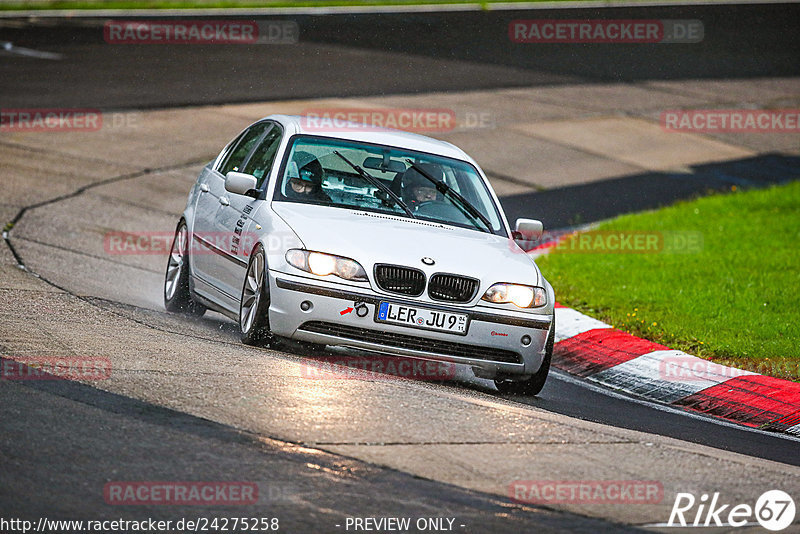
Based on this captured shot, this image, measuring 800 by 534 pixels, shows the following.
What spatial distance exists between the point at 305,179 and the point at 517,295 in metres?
1.78

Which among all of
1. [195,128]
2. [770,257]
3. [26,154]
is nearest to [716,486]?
[770,257]

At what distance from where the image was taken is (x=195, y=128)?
18.5m

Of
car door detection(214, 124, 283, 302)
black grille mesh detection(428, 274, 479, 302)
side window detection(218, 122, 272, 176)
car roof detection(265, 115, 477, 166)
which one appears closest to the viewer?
black grille mesh detection(428, 274, 479, 302)

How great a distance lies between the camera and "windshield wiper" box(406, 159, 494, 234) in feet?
28.8

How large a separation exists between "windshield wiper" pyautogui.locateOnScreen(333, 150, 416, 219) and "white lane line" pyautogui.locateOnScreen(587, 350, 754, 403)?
1.99 meters

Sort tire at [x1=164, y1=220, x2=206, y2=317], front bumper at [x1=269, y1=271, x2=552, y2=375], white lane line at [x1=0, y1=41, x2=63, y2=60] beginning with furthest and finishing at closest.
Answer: white lane line at [x1=0, y1=41, x2=63, y2=60] → tire at [x1=164, y1=220, x2=206, y2=317] → front bumper at [x1=269, y1=271, x2=552, y2=375]

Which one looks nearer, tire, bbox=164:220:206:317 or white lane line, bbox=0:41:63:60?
tire, bbox=164:220:206:317

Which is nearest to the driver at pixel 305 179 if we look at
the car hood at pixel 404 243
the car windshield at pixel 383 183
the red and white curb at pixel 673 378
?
the car windshield at pixel 383 183

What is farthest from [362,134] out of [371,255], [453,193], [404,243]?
[371,255]

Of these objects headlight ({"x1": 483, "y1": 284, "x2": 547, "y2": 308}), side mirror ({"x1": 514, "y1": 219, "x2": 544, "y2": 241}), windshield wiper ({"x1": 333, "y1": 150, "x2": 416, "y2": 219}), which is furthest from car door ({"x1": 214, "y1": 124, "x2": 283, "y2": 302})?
side mirror ({"x1": 514, "y1": 219, "x2": 544, "y2": 241})

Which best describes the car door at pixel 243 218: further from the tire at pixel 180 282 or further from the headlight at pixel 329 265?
the tire at pixel 180 282

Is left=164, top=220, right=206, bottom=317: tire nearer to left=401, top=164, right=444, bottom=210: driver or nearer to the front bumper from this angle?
left=401, top=164, right=444, bottom=210: driver

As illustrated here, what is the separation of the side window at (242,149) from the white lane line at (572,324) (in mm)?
2901

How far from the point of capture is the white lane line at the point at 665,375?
8.90 m
